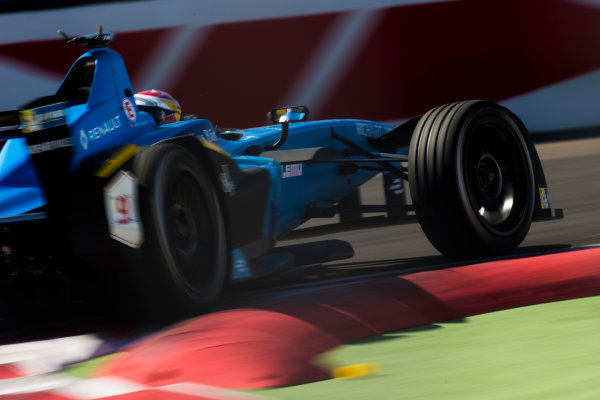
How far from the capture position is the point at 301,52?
12242 mm

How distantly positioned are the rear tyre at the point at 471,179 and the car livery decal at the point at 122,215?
174 cm

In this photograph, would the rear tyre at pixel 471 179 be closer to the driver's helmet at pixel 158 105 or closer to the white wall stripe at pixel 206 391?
the driver's helmet at pixel 158 105

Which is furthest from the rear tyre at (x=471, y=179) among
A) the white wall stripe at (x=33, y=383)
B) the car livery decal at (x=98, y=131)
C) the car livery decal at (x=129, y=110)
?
the white wall stripe at (x=33, y=383)

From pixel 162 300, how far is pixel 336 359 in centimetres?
84

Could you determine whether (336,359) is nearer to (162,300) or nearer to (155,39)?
(162,300)

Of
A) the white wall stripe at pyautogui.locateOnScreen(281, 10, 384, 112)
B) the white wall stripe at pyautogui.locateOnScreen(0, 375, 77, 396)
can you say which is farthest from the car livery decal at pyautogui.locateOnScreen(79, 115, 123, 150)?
the white wall stripe at pyautogui.locateOnScreen(281, 10, 384, 112)

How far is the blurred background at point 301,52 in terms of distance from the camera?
1191 cm

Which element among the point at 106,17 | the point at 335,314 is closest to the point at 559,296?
the point at 335,314

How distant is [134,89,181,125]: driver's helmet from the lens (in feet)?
16.4

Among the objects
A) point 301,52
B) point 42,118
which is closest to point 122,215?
point 42,118

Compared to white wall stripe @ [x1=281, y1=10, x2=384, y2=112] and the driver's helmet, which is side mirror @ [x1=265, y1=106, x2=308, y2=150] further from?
white wall stripe @ [x1=281, y1=10, x2=384, y2=112]

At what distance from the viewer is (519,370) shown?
115 inches

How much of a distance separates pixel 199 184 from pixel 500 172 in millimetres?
1939

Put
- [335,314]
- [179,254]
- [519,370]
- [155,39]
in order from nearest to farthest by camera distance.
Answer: [519,370] → [335,314] → [179,254] → [155,39]
